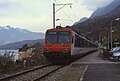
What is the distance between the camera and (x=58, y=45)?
3378 cm

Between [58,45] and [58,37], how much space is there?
0.91 meters

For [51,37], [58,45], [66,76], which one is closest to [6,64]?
[66,76]

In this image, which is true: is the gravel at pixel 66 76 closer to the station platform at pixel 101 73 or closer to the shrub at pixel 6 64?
the station platform at pixel 101 73

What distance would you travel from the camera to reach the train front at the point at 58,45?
3344cm

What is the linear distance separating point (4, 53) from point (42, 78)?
285 inches

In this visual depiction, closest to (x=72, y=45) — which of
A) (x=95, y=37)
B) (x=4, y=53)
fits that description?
(x=4, y=53)

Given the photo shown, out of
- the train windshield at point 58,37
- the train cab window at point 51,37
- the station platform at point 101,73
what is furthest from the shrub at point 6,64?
the train windshield at point 58,37

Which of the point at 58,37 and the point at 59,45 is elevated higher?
the point at 58,37

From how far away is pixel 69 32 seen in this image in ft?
112

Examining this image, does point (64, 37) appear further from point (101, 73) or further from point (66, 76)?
point (66, 76)

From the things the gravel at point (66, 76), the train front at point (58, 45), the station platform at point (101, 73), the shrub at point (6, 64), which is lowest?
the gravel at point (66, 76)

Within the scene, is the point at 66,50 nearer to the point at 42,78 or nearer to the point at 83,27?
the point at 42,78

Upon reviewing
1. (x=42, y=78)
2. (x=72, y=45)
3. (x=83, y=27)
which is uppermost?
(x=83, y=27)

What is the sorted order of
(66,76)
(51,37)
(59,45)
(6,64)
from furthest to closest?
(51,37) < (59,45) < (6,64) < (66,76)
